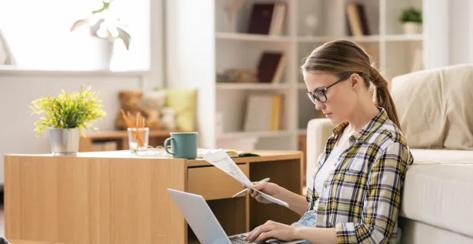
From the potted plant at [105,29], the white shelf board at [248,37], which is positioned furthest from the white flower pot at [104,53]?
the white shelf board at [248,37]

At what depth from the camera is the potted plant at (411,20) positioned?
5.13m

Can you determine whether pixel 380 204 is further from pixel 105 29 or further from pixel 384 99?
pixel 105 29

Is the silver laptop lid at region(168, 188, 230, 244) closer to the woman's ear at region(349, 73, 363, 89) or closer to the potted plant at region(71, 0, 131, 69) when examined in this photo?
the woman's ear at region(349, 73, 363, 89)

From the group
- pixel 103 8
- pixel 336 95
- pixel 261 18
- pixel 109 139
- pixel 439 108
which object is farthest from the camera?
pixel 261 18

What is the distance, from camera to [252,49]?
5441 millimetres

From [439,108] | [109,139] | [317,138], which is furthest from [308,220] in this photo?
[109,139]

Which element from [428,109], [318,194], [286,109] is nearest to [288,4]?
[286,109]

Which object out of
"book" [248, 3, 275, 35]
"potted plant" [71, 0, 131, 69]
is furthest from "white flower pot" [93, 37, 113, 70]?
"book" [248, 3, 275, 35]

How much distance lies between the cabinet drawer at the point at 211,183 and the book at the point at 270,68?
267 cm

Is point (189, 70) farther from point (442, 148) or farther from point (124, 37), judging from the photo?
point (442, 148)

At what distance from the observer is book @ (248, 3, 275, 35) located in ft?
17.4

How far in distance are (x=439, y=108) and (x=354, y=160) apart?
1.36m

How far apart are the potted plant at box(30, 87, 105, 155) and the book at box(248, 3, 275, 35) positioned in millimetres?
2399

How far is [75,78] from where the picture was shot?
190 inches
